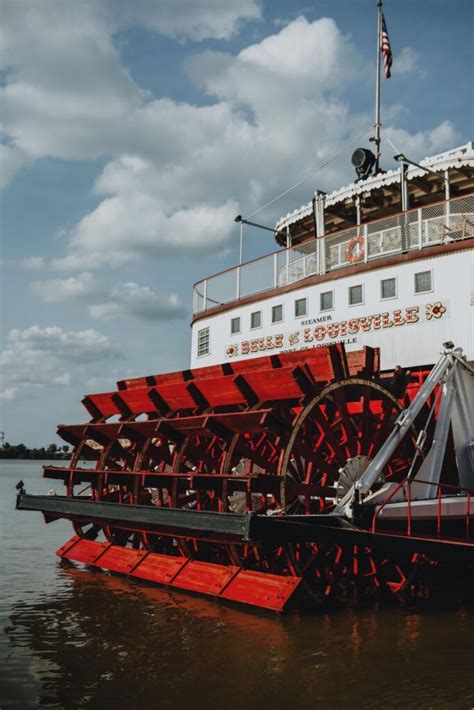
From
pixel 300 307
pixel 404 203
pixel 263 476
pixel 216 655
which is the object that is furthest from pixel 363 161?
pixel 216 655

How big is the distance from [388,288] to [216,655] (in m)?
6.14

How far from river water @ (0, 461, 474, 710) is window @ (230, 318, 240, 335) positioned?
206 inches

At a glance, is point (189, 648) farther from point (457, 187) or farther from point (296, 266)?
point (457, 187)

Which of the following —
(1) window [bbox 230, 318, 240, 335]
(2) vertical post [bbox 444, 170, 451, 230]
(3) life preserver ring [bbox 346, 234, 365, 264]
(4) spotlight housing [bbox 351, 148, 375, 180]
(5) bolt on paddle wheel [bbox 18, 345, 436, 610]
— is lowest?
(5) bolt on paddle wheel [bbox 18, 345, 436, 610]

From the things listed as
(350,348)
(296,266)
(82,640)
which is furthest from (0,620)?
(296,266)

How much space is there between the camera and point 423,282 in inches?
395

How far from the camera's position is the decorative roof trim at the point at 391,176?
37.4 feet

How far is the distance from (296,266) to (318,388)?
16.3 ft

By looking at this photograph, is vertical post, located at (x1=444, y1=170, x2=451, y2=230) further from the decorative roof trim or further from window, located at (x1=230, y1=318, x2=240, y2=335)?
window, located at (x1=230, y1=318, x2=240, y2=335)

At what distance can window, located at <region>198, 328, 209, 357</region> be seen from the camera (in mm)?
12960

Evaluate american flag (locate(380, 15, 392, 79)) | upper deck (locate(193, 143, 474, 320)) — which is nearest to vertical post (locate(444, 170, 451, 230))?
upper deck (locate(193, 143, 474, 320))

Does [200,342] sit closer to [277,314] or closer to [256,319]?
[256,319]

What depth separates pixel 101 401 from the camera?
10.6 m

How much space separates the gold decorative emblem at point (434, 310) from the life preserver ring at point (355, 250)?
153 centimetres
